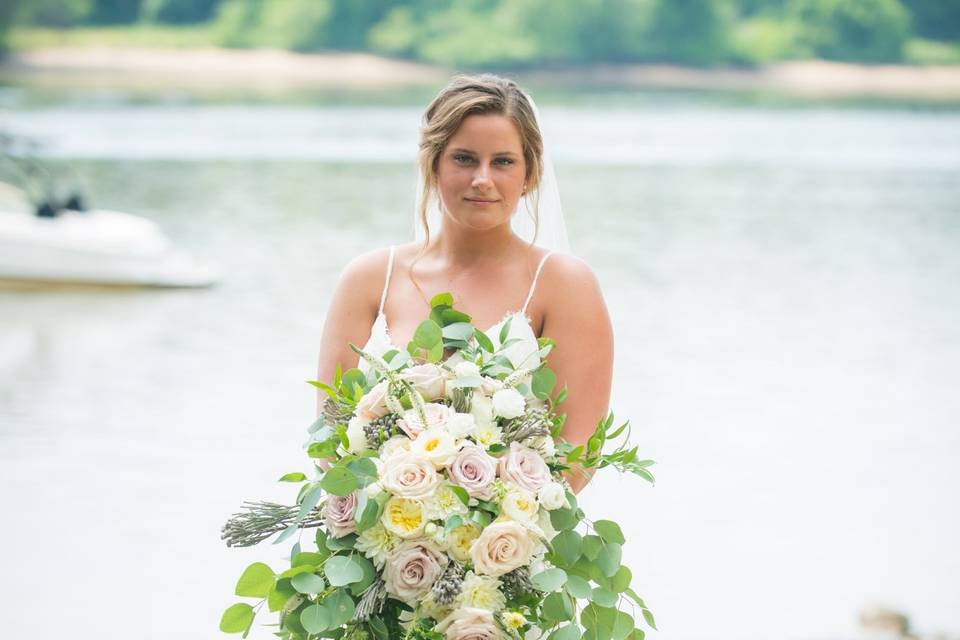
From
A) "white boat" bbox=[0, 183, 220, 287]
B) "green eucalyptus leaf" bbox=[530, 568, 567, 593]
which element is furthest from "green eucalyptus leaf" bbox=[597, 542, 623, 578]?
"white boat" bbox=[0, 183, 220, 287]

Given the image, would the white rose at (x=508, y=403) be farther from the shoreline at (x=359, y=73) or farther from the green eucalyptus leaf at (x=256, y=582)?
the shoreline at (x=359, y=73)

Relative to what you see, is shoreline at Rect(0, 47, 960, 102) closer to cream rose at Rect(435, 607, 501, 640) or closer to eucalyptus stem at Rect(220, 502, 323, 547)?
eucalyptus stem at Rect(220, 502, 323, 547)

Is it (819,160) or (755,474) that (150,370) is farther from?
(819,160)

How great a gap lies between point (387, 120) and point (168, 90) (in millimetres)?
8958

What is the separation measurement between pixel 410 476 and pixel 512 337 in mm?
349

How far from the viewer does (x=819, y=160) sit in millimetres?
23500

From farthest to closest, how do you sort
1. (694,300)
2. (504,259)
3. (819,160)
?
(819,160)
(694,300)
(504,259)

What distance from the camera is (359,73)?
38.5 metres

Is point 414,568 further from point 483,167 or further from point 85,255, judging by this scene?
point 85,255

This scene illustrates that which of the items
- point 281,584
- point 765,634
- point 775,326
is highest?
point 281,584

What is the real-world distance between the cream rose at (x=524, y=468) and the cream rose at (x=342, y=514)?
0.68ft

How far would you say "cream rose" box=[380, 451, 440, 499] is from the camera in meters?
1.84

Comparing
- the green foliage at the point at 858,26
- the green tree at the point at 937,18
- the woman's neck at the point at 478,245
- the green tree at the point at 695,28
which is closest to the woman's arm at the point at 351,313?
the woman's neck at the point at 478,245

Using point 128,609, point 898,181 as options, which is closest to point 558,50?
point 898,181
